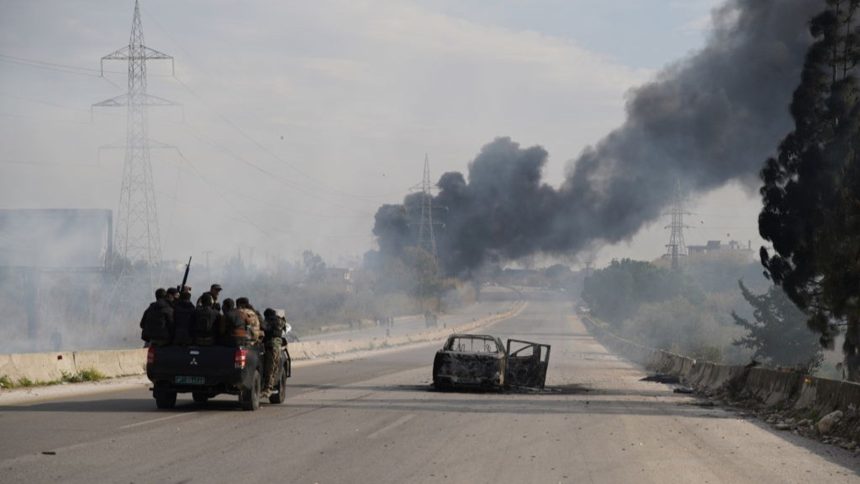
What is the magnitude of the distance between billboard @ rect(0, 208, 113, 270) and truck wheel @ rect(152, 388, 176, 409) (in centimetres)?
5102

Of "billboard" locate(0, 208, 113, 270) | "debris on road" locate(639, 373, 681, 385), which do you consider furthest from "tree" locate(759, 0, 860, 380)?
"billboard" locate(0, 208, 113, 270)

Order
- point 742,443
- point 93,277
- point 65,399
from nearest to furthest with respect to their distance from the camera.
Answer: point 742,443 → point 65,399 → point 93,277

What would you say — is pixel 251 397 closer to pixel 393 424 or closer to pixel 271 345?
pixel 271 345

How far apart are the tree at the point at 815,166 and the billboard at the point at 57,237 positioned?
150 ft

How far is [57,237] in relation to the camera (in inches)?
3009

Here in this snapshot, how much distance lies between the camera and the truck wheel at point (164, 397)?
1786 centimetres

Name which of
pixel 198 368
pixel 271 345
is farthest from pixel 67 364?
pixel 198 368

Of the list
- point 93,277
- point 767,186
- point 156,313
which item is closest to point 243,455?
point 156,313

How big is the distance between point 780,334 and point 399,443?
5614 cm

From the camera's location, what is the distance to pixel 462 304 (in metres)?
164

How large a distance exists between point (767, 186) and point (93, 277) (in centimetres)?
4832

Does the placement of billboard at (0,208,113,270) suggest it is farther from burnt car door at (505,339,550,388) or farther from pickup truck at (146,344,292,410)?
pickup truck at (146,344,292,410)

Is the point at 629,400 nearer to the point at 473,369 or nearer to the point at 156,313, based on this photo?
the point at 473,369

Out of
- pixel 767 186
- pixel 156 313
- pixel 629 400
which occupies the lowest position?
pixel 629 400
